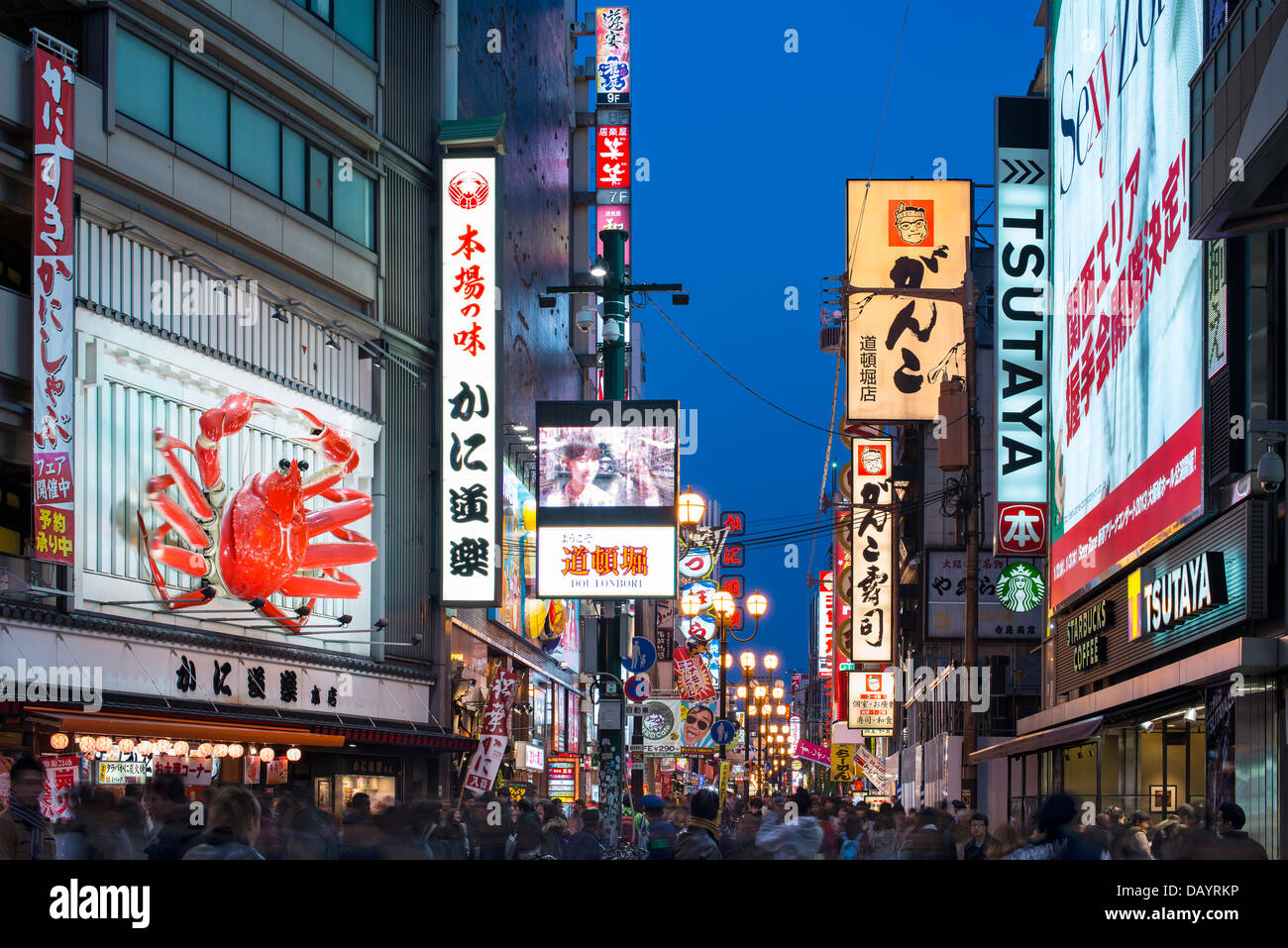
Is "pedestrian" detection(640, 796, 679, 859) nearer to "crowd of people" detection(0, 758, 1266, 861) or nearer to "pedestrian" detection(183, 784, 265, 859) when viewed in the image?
"crowd of people" detection(0, 758, 1266, 861)

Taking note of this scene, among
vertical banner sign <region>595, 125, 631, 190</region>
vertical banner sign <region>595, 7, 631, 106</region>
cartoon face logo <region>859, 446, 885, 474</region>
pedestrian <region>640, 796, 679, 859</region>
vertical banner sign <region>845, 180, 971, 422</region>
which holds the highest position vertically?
vertical banner sign <region>595, 7, 631, 106</region>

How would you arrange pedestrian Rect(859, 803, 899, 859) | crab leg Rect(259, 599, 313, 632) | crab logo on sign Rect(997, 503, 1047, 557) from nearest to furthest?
pedestrian Rect(859, 803, 899, 859) < crab logo on sign Rect(997, 503, 1047, 557) < crab leg Rect(259, 599, 313, 632)

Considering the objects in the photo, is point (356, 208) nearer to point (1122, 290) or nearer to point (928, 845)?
point (1122, 290)

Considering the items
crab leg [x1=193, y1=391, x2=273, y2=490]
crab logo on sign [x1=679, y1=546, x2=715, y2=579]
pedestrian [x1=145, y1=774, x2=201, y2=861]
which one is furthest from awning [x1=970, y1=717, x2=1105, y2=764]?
crab logo on sign [x1=679, y1=546, x2=715, y2=579]

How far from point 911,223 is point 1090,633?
46.5ft

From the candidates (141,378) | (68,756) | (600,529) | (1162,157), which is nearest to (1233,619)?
(1162,157)

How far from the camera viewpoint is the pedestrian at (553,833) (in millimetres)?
17614

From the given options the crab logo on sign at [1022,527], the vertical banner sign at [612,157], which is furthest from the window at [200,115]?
the vertical banner sign at [612,157]

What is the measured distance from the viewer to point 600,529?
24.2m

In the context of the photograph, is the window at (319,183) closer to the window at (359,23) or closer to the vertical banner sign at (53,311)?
the window at (359,23)

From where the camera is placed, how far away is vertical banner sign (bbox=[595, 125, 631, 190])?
2665 inches

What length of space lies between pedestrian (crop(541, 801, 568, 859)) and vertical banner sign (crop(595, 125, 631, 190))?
49.0 meters

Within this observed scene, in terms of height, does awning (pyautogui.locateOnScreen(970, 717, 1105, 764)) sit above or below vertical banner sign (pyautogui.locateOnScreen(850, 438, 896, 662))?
below
